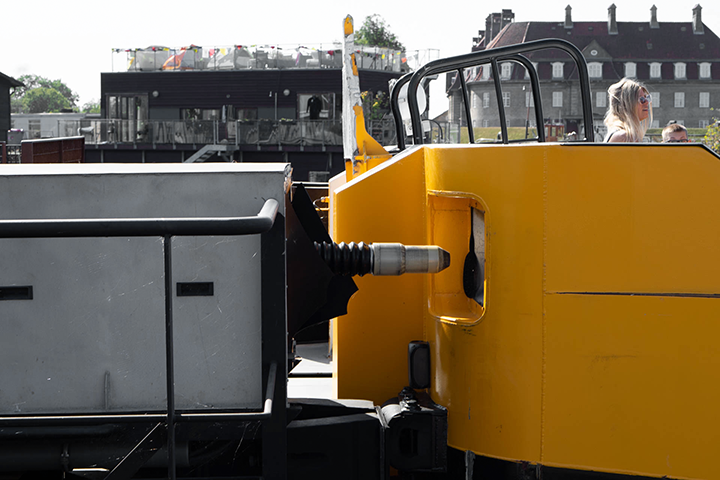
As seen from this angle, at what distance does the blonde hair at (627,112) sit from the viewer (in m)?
4.11

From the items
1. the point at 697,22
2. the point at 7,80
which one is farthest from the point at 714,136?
the point at 697,22

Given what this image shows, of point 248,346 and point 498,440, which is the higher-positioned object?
point 248,346

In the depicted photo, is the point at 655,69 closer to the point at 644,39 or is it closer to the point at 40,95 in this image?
the point at 644,39

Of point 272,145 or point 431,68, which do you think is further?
point 272,145

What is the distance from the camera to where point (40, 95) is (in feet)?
522

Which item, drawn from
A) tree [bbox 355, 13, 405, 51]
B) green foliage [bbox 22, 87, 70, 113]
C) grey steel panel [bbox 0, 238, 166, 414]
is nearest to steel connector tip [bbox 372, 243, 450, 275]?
grey steel panel [bbox 0, 238, 166, 414]

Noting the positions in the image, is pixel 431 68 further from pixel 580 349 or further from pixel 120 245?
pixel 120 245

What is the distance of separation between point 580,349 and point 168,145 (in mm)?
35659

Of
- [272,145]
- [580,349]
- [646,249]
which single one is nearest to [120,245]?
[580,349]

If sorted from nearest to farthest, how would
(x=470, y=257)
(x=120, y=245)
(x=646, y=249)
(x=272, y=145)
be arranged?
(x=120, y=245) → (x=646, y=249) → (x=470, y=257) → (x=272, y=145)

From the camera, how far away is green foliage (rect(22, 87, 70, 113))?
157000 millimetres

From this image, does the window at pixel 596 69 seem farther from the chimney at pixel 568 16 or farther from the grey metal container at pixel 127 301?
the grey metal container at pixel 127 301

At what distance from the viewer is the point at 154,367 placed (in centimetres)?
250

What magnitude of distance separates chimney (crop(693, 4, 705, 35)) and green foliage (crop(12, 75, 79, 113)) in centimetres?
12085
